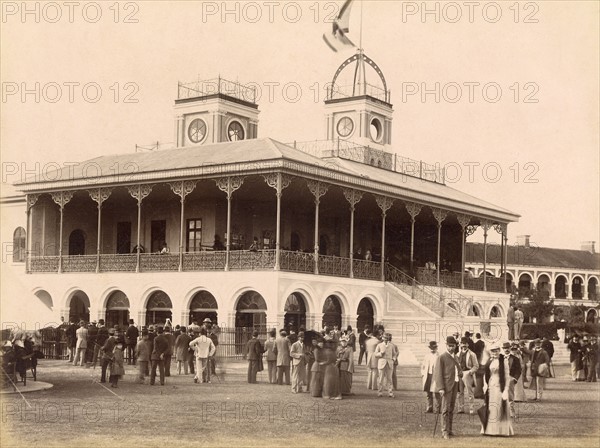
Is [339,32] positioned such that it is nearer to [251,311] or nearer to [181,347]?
[181,347]

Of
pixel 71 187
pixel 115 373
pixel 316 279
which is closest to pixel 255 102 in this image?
pixel 71 187

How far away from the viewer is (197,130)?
4431 cm

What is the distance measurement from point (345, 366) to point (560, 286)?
6201 centimetres

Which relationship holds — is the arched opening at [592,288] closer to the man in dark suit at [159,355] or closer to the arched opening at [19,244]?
the arched opening at [19,244]

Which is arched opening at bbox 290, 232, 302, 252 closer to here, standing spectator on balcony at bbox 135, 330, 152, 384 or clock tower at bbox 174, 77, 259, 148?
clock tower at bbox 174, 77, 259, 148

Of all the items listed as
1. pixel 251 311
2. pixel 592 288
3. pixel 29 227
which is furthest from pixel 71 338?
pixel 592 288

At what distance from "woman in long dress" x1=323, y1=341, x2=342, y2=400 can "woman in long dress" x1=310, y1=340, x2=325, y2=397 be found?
0.09m

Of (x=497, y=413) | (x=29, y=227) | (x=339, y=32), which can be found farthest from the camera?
(x=29, y=227)

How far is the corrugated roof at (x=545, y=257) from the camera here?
235 ft

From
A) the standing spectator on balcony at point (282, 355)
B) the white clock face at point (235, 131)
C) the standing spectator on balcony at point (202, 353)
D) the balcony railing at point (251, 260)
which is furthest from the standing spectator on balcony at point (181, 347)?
the white clock face at point (235, 131)

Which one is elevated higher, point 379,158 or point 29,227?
point 379,158

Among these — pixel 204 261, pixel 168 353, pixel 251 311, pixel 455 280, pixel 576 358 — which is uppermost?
pixel 204 261

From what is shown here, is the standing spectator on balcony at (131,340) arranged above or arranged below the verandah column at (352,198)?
below

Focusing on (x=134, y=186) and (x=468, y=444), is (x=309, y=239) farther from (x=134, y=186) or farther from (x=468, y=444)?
(x=468, y=444)
